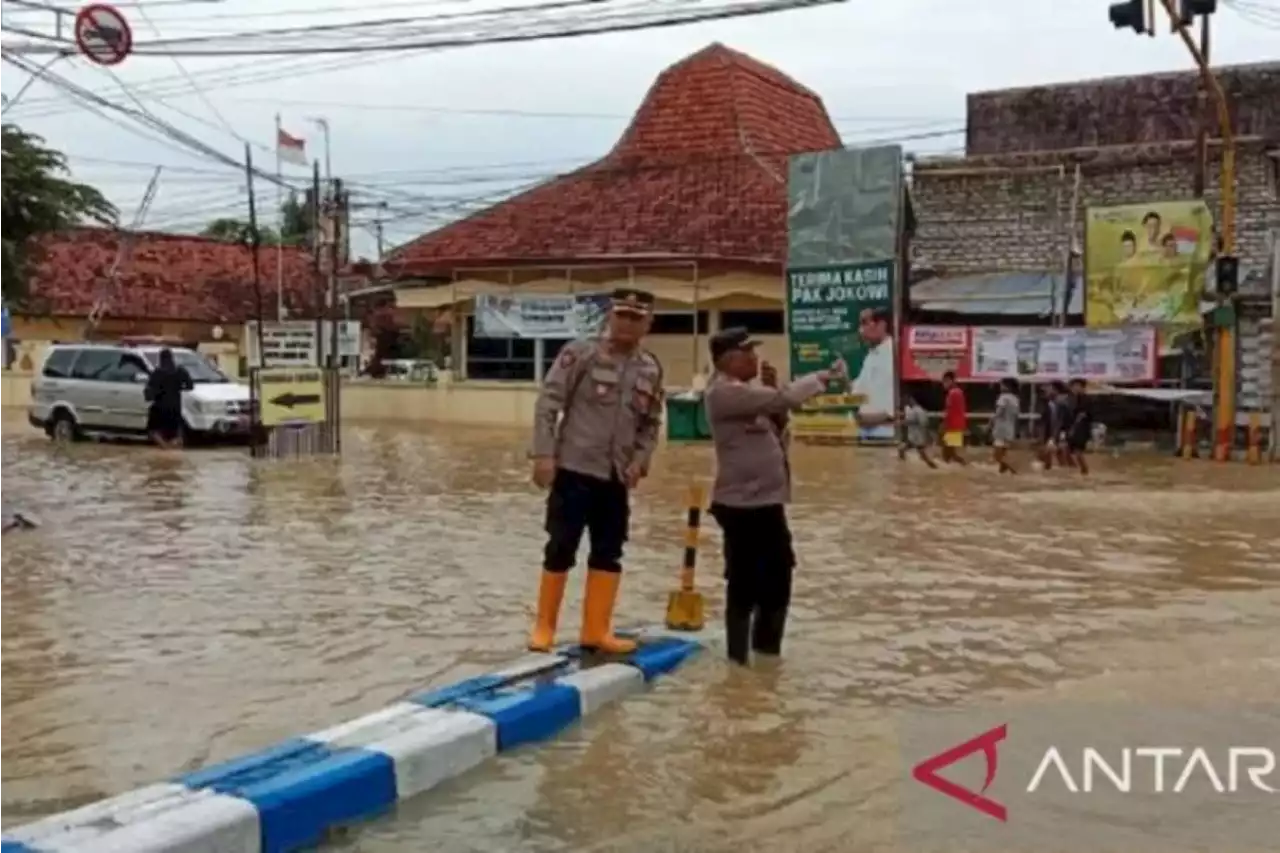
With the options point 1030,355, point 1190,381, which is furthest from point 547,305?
point 1190,381

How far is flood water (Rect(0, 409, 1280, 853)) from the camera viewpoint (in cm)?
605

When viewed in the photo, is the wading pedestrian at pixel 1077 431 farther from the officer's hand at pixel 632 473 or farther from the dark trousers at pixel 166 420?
the officer's hand at pixel 632 473

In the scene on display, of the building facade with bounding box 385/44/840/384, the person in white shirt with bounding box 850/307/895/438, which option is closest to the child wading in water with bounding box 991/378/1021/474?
the person in white shirt with bounding box 850/307/895/438

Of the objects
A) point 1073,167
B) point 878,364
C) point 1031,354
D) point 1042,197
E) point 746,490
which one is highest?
point 1073,167

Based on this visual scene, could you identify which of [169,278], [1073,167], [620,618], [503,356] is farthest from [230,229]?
[620,618]

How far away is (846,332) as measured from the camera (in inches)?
1172

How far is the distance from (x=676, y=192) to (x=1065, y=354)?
35.0 feet

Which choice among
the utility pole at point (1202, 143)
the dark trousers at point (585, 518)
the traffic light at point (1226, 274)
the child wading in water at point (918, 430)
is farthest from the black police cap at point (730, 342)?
the utility pole at point (1202, 143)

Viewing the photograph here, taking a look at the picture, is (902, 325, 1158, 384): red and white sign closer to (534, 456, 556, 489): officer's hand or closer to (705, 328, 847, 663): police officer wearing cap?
(705, 328, 847, 663): police officer wearing cap

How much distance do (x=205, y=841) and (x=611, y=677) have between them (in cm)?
268

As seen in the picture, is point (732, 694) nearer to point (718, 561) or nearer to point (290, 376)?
point (718, 561)

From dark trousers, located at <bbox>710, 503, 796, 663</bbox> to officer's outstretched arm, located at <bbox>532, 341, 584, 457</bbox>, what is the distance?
0.94m

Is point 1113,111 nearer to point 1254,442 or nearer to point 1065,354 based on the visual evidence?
point 1065,354

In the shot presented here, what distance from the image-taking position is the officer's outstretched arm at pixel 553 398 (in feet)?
26.0
